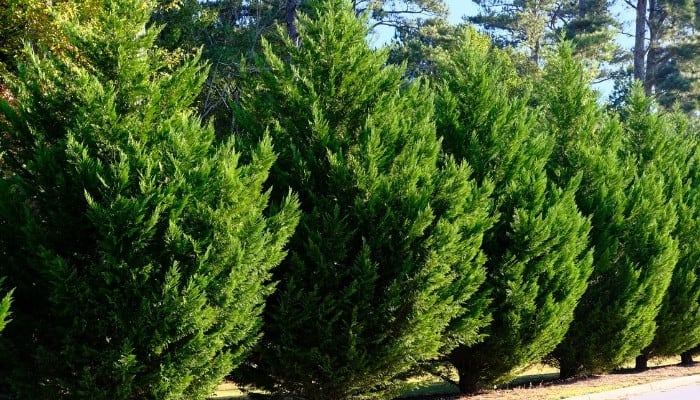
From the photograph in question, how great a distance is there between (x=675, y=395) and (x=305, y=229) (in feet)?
23.8

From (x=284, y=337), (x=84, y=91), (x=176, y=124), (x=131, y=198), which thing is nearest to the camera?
(x=131, y=198)

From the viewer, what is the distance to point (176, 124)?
784cm

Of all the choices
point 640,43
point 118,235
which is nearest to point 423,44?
point 640,43

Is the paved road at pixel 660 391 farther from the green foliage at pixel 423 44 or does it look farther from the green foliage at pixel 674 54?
the green foliage at pixel 674 54

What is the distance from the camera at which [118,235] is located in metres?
6.91

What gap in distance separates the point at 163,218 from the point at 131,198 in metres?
0.43

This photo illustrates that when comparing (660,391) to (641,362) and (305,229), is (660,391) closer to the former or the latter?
(641,362)

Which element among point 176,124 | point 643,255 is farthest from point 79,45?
point 643,255

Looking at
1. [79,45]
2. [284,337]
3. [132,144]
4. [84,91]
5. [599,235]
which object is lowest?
[284,337]

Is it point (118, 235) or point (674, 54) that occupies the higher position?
point (674, 54)

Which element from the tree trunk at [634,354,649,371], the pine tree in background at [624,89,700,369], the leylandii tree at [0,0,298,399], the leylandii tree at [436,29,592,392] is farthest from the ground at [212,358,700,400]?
the leylandii tree at [0,0,298,399]

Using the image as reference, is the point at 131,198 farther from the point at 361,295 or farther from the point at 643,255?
the point at 643,255

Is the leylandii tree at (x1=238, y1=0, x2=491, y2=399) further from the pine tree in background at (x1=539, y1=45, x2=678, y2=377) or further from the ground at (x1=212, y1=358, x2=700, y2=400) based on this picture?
the pine tree in background at (x1=539, y1=45, x2=678, y2=377)

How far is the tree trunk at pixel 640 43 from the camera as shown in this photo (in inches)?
1356
